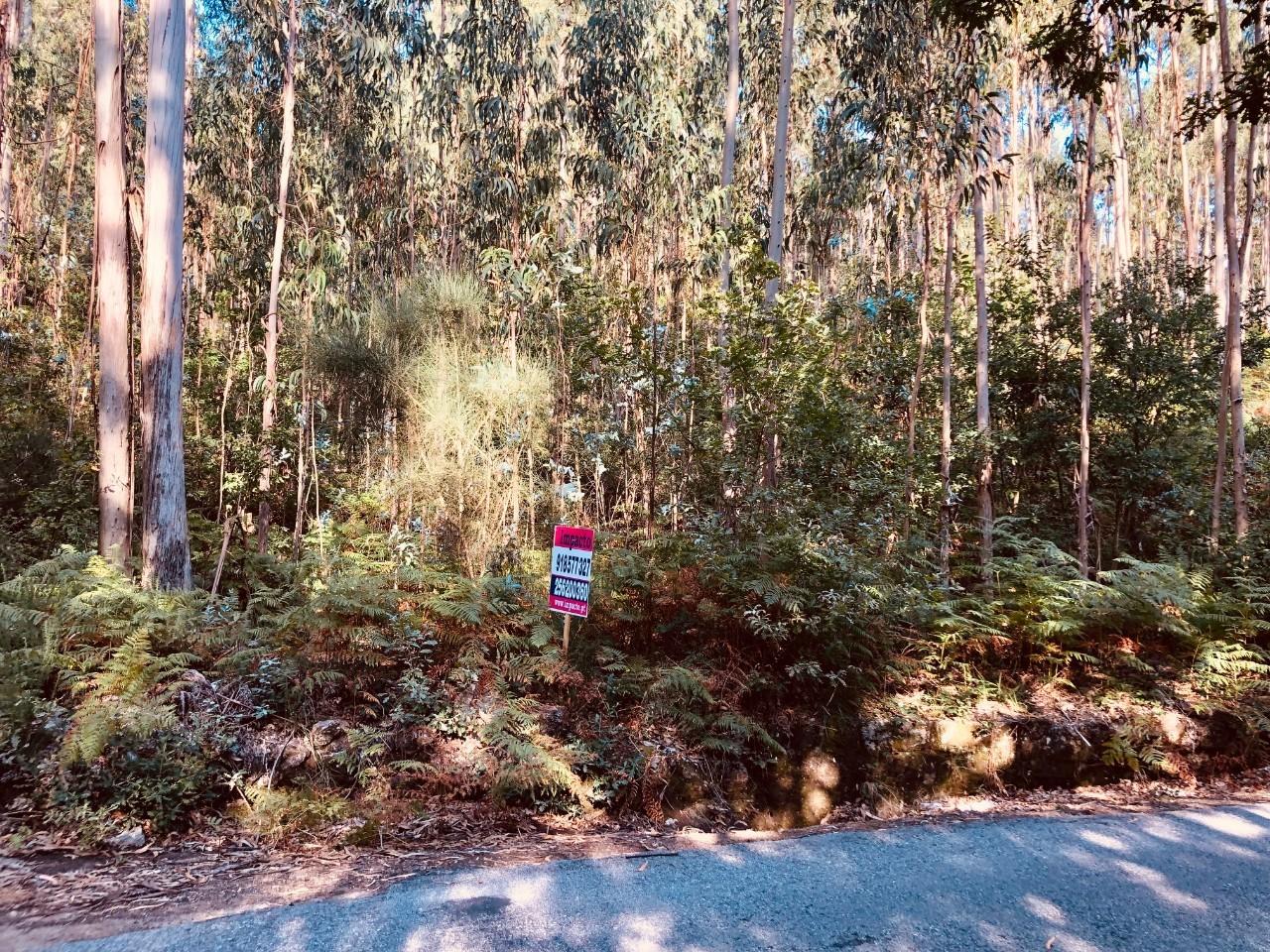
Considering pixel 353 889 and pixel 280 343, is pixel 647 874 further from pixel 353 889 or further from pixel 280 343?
pixel 280 343

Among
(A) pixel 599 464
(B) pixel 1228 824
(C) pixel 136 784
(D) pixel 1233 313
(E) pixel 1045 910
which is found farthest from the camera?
(A) pixel 599 464

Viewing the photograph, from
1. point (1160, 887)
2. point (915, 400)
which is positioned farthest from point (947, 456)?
point (1160, 887)

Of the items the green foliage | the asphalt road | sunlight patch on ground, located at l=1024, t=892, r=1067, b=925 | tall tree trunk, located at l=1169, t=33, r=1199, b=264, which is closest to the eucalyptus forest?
the green foliage

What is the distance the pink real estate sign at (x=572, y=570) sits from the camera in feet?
16.4

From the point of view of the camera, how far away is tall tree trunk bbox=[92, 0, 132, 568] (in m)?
6.60

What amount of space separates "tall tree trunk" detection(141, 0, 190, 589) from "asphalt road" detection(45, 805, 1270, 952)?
4.40 metres

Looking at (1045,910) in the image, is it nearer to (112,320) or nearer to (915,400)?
(915,400)

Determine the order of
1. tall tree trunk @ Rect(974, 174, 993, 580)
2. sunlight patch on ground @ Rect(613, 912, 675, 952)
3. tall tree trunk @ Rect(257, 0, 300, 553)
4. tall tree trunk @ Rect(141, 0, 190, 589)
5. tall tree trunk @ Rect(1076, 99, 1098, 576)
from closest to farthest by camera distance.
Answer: sunlight patch on ground @ Rect(613, 912, 675, 952), tall tree trunk @ Rect(141, 0, 190, 589), tall tree trunk @ Rect(1076, 99, 1098, 576), tall tree trunk @ Rect(974, 174, 993, 580), tall tree trunk @ Rect(257, 0, 300, 553)

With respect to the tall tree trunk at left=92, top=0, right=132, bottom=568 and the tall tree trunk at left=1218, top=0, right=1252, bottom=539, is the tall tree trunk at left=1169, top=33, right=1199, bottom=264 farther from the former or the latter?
the tall tree trunk at left=92, top=0, right=132, bottom=568

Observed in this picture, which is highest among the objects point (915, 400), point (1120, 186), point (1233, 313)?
point (1120, 186)

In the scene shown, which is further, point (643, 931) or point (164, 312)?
point (164, 312)

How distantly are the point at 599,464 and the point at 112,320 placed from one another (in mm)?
4682

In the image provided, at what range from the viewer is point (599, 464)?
344 inches

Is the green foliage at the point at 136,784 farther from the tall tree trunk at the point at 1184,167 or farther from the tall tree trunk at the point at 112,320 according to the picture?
the tall tree trunk at the point at 1184,167
